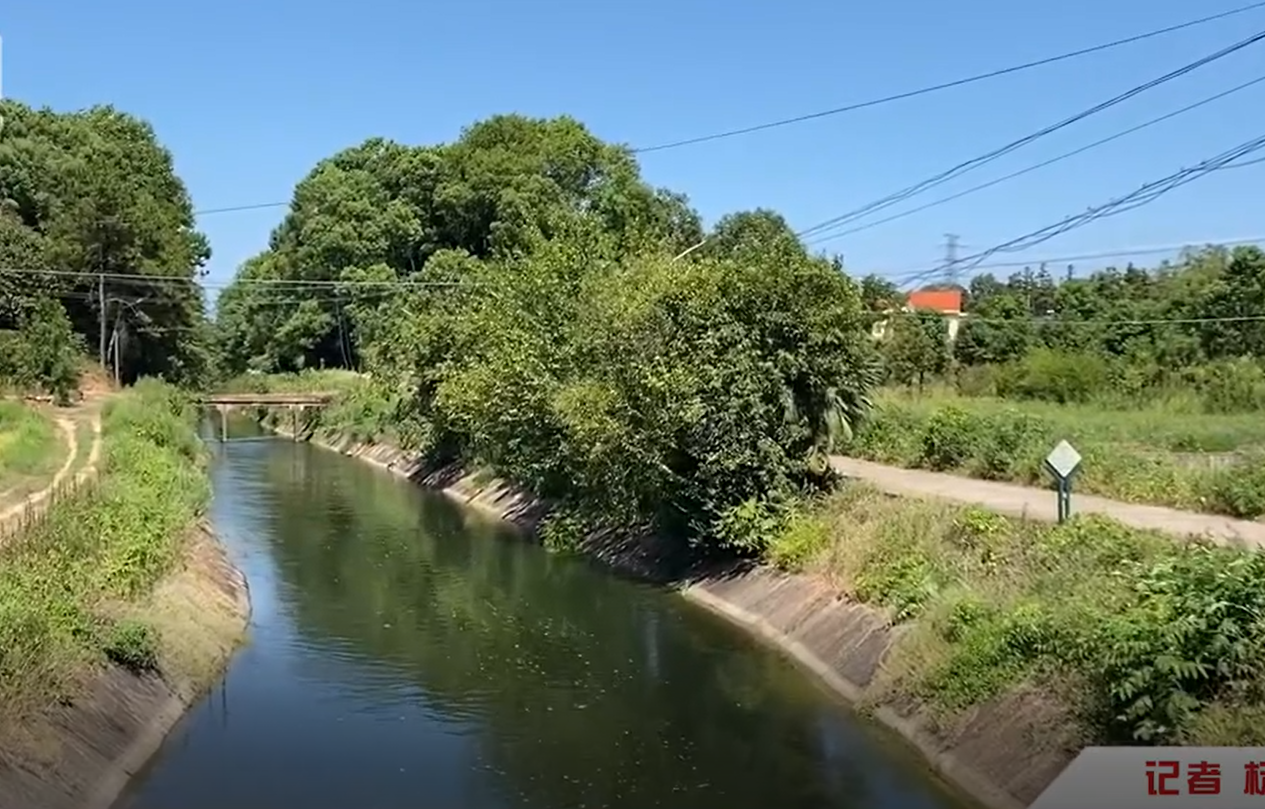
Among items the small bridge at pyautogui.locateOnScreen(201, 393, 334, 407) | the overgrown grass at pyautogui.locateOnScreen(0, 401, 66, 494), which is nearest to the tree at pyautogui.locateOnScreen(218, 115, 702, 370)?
the small bridge at pyautogui.locateOnScreen(201, 393, 334, 407)

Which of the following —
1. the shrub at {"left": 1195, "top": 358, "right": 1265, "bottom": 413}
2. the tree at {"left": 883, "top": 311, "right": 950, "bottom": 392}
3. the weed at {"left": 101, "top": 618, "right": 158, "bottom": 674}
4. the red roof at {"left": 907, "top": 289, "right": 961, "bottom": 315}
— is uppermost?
the red roof at {"left": 907, "top": 289, "right": 961, "bottom": 315}

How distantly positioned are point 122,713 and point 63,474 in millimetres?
17316

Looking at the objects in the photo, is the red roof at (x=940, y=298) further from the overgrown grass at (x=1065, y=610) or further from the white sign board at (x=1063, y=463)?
the white sign board at (x=1063, y=463)

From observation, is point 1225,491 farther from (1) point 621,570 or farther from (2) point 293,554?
(2) point 293,554

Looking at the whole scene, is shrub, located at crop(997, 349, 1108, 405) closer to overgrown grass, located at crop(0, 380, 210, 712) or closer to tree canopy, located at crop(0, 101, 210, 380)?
overgrown grass, located at crop(0, 380, 210, 712)

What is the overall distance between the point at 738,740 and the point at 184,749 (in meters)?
7.63

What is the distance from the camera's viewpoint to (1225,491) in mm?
23672

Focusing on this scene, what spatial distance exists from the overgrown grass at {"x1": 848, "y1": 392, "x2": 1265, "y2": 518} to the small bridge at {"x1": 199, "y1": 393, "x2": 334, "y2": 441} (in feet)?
147

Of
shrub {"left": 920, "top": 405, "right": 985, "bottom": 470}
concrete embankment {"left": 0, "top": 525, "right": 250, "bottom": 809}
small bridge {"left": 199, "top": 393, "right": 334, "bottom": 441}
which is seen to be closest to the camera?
concrete embankment {"left": 0, "top": 525, "right": 250, "bottom": 809}

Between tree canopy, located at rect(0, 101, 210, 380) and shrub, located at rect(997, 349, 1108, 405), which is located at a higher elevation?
tree canopy, located at rect(0, 101, 210, 380)

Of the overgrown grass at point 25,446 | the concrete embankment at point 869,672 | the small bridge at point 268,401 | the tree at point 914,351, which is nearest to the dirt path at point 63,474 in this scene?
the overgrown grass at point 25,446

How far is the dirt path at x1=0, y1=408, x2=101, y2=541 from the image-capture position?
25.3m

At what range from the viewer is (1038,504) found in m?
25.7

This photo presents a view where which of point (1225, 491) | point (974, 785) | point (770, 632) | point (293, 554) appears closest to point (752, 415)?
point (770, 632)
